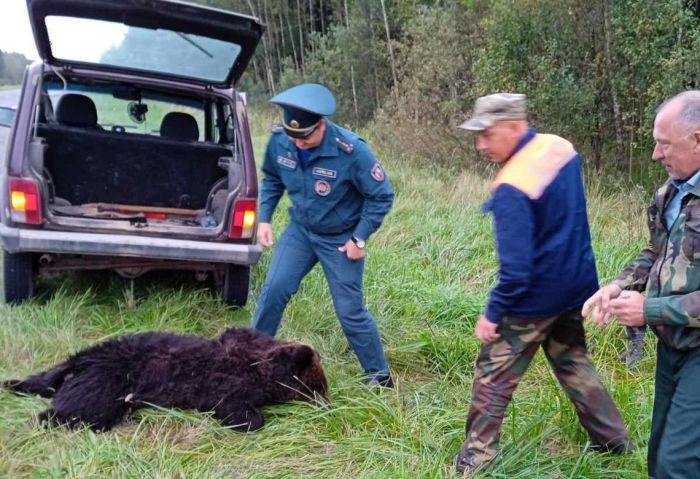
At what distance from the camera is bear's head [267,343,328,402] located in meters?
3.27

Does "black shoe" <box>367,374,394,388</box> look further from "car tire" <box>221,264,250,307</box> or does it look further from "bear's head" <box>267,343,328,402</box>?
"car tire" <box>221,264,250,307</box>

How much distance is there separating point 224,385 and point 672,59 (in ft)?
24.0

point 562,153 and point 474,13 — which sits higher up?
point 474,13

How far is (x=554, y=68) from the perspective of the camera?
9781mm

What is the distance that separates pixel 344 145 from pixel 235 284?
159cm

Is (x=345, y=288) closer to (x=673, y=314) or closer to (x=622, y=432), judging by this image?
(x=622, y=432)

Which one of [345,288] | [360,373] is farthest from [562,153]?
[360,373]

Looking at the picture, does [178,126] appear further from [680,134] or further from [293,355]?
[680,134]

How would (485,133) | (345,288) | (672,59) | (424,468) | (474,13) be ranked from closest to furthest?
(485,133)
(424,468)
(345,288)
(672,59)
(474,13)

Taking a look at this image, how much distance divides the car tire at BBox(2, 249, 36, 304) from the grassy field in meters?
0.09

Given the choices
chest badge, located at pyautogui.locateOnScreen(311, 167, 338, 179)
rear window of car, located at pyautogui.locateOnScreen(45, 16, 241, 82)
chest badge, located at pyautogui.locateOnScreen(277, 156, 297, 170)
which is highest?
rear window of car, located at pyautogui.locateOnScreen(45, 16, 241, 82)

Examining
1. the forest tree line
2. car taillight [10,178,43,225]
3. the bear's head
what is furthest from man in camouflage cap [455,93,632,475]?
the forest tree line

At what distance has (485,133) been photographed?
101 inches

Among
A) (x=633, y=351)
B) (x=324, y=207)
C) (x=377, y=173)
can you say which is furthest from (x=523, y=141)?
(x=633, y=351)
